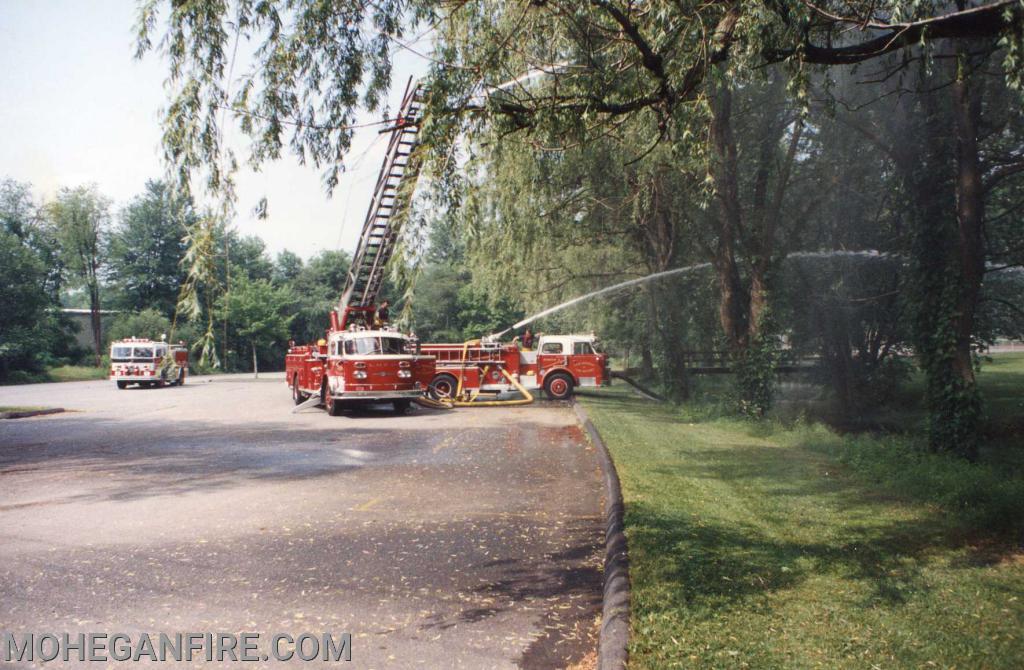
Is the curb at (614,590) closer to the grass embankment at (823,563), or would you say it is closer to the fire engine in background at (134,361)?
the grass embankment at (823,563)

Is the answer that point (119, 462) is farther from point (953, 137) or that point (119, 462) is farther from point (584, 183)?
point (953, 137)

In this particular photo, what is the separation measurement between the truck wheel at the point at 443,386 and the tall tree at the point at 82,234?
44428mm

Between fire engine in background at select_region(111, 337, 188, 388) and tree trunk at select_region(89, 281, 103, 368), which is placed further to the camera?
tree trunk at select_region(89, 281, 103, 368)

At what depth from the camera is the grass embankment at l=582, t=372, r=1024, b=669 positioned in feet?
14.6

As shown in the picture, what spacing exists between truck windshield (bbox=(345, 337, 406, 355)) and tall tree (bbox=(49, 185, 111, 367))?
47.2 m

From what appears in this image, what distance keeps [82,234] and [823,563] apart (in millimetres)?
65373

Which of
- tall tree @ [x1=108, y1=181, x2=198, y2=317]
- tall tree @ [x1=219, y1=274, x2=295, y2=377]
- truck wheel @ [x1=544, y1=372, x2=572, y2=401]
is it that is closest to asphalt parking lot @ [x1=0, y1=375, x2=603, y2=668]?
truck wheel @ [x1=544, y1=372, x2=572, y2=401]

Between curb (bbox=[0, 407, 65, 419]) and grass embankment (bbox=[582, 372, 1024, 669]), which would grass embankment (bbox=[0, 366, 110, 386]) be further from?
grass embankment (bbox=[582, 372, 1024, 669])

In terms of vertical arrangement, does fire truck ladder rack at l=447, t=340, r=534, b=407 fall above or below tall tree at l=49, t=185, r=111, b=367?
below

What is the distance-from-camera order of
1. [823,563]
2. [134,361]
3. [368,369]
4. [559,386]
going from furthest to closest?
[134,361], [559,386], [368,369], [823,563]

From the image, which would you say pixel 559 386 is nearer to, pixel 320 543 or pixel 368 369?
pixel 368 369

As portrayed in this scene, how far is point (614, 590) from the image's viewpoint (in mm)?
5449

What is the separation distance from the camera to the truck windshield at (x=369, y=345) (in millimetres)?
20234

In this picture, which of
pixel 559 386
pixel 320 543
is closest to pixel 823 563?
pixel 320 543
